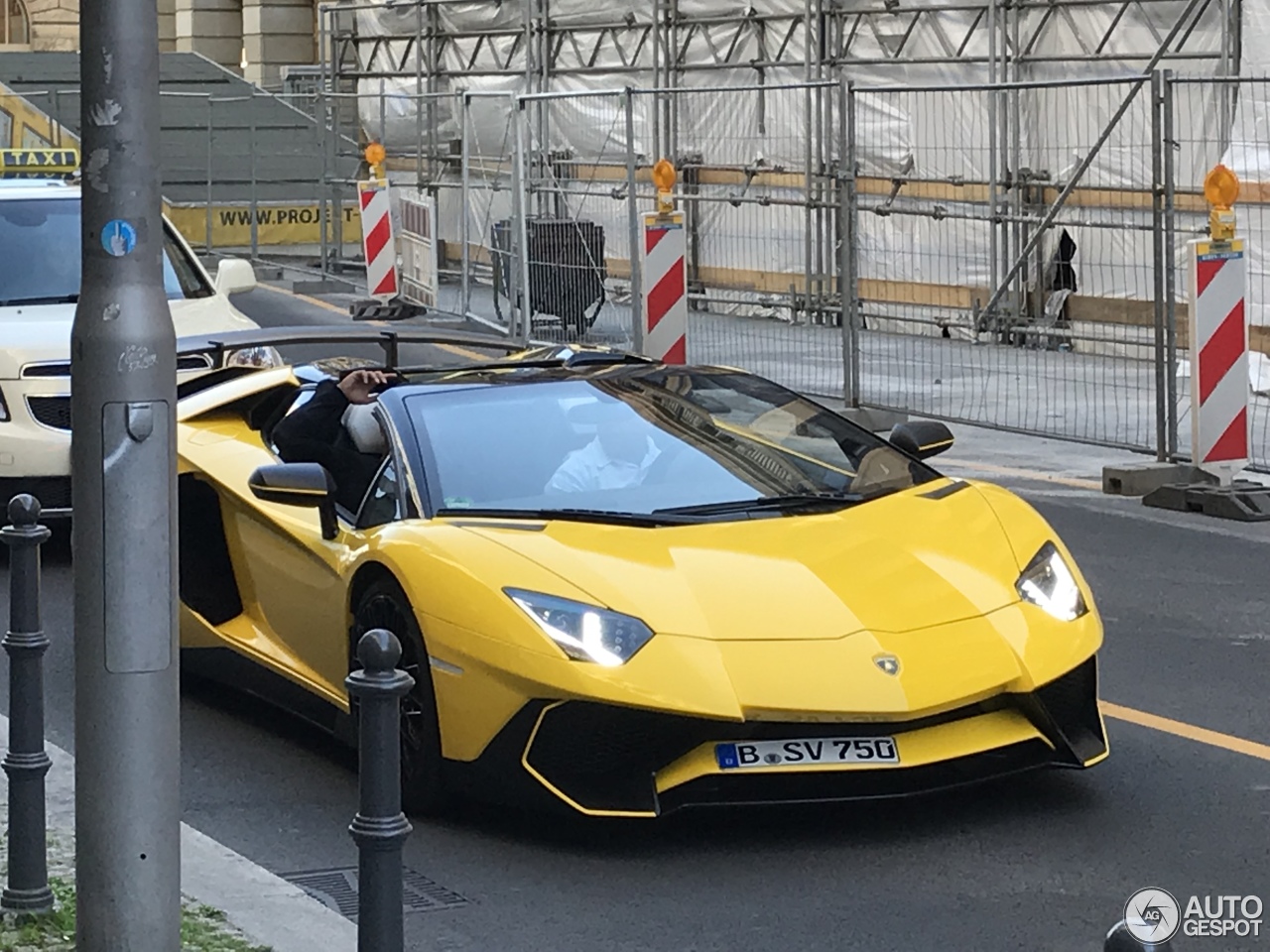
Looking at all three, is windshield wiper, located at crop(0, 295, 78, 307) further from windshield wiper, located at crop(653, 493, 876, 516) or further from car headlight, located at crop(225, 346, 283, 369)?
windshield wiper, located at crop(653, 493, 876, 516)

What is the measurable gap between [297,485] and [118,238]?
7.70 feet

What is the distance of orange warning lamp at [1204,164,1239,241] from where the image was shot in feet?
35.7

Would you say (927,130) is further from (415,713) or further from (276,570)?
(415,713)

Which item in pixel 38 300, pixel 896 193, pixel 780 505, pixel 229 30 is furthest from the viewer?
pixel 229 30

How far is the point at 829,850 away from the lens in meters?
5.79

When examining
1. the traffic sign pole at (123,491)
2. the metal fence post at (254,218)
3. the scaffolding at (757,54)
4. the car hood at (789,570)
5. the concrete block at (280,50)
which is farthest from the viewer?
the concrete block at (280,50)

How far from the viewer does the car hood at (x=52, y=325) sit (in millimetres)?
10531

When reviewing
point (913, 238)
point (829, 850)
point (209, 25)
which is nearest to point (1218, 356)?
point (913, 238)

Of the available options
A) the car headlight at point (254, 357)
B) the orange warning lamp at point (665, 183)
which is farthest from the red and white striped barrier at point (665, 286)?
the car headlight at point (254, 357)

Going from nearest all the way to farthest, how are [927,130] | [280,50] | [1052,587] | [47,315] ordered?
[1052,587]
[47,315]
[927,130]
[280,50]

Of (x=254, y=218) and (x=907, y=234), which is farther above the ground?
(x=254, y=218)

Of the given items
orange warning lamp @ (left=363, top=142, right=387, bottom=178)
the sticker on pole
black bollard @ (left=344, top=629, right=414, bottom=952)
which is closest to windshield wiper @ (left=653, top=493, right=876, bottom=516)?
the sticker on pole

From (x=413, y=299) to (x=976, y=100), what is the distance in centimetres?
594

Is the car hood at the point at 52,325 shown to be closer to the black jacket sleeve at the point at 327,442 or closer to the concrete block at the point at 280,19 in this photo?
the black jacket sleeve at the point at 327,442
